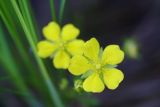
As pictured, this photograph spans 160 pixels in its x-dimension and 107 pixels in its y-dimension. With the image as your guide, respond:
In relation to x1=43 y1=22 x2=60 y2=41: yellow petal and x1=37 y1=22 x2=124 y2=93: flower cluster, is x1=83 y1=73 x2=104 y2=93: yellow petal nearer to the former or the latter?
x1=37 y1=22 x2=124 y2=93: flower cluster

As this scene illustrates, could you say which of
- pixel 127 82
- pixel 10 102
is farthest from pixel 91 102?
pixel 10 102

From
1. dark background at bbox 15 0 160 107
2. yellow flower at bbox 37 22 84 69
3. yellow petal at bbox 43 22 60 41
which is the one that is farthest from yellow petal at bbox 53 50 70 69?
dark background at bbox 15 0 160 107

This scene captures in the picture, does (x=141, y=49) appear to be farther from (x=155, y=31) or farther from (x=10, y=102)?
(x=10, y=102)

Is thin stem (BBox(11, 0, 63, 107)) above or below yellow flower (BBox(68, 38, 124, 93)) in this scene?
above

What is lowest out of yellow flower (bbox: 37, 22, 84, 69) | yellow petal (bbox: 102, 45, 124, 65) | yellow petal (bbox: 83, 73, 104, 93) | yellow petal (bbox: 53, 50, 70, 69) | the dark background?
yellow petal (bbox: 83, 73, 104, 93)

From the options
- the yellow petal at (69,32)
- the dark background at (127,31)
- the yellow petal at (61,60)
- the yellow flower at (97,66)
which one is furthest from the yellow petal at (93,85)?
the dark background at (127,31)

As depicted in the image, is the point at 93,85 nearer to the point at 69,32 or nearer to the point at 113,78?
the point at 113,78

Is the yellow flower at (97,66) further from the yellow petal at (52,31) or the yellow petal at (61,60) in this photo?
the yellow petal at (52,31)

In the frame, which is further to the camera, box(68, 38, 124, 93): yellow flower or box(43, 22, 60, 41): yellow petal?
box(43, 22, 60, 41): yellow petal
